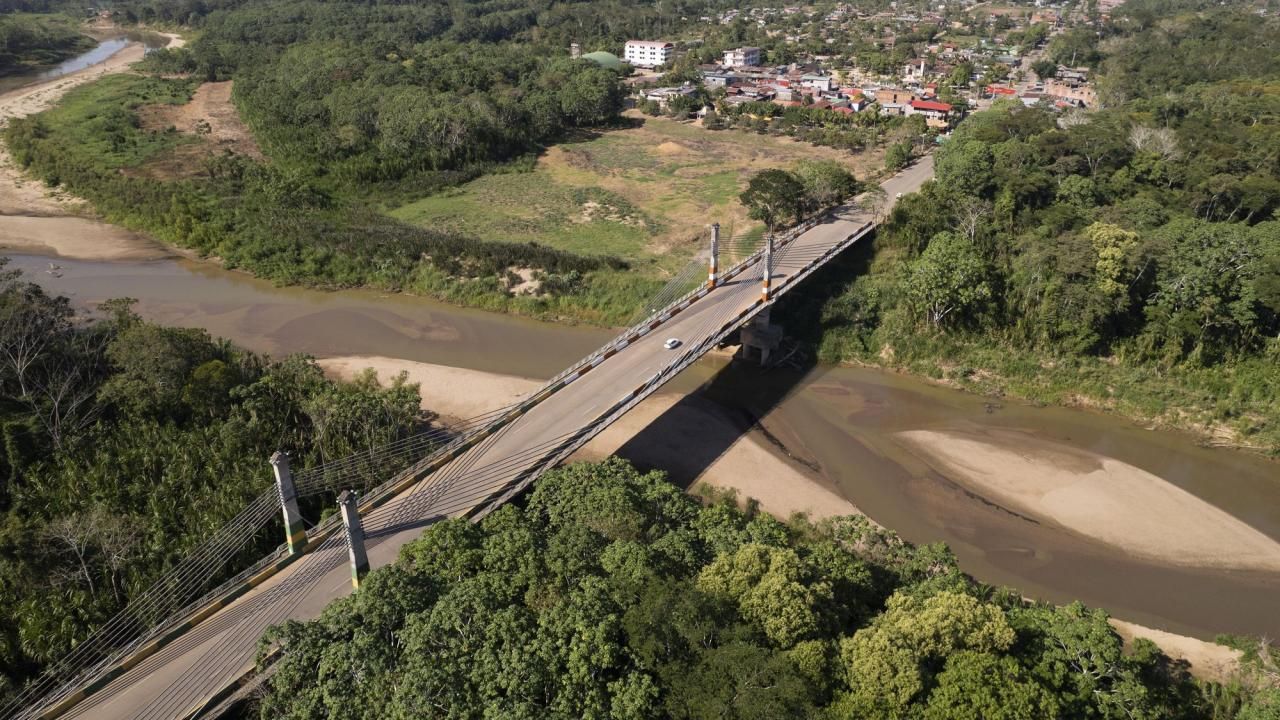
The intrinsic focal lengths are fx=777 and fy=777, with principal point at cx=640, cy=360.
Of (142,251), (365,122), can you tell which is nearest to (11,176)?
(142,251)

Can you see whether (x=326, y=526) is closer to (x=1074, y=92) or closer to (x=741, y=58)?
(x=1074, y=92)

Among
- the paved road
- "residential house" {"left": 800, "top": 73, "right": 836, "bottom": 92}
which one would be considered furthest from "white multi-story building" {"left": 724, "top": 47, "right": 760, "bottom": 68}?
the paved road

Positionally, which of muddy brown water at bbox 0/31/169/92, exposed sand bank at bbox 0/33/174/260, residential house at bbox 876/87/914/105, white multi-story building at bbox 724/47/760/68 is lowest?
exposed sand bank at bbox 0/33/174/260

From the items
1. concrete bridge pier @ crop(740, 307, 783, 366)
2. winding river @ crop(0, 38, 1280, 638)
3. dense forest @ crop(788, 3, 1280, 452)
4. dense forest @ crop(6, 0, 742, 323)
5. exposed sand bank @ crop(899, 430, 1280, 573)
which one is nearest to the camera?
winding river @ crop(0, 38, 1280, 638)

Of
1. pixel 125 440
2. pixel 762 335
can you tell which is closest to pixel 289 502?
pixel 125 440

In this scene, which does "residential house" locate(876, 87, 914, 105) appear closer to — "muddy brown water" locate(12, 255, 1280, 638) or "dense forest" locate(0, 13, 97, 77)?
"muddy brown water" locate(12, 255, 1280, 638)
